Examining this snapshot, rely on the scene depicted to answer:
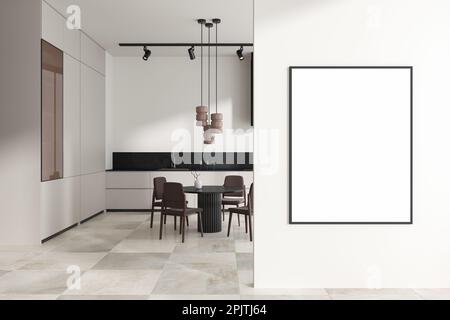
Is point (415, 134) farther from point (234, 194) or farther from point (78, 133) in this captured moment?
point (78, 133)

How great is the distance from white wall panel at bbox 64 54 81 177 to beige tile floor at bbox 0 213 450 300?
120 cm

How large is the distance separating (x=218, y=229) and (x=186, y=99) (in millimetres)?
4028

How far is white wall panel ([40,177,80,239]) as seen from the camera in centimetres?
694

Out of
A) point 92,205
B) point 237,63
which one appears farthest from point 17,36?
point 237,63

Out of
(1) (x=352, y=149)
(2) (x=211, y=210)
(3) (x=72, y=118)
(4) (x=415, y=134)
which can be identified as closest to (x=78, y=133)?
(3) (x=72, y=118)

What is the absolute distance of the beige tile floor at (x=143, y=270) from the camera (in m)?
4.39

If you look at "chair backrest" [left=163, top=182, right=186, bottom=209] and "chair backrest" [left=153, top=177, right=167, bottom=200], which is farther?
"chair backrest" [left=153, top=177, right=167, bottom=200]

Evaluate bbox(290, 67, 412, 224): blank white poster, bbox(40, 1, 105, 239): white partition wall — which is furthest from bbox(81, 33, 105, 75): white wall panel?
bbox(290, 67, 412, 224): blank white poster

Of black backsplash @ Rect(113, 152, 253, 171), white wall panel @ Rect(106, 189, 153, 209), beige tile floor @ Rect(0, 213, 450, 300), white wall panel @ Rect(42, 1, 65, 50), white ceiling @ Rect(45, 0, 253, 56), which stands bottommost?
beige tile floor @ Rect(0, 213, 450, 300)

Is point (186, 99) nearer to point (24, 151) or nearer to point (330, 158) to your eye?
point (24, 151)

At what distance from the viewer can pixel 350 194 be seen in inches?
178

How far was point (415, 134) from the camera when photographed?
14.8ft

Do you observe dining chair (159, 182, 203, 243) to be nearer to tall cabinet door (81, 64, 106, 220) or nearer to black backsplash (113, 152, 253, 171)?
tall cabinet door (81, 64, 106, 220)

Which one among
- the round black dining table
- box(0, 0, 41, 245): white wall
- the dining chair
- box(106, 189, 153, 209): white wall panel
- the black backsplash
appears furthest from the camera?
the black backsplash
